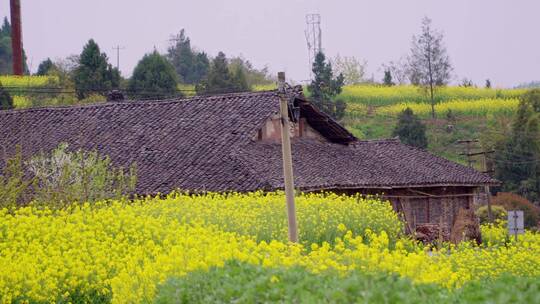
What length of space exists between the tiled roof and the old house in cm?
3

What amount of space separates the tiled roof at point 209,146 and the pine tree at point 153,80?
1771cm

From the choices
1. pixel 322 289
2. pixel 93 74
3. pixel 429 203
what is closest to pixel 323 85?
pixel 93 74

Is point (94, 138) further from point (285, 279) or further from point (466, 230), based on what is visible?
point (285, 279)

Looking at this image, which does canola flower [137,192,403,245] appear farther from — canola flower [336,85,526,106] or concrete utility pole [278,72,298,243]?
canola flower [336,85,526,106]

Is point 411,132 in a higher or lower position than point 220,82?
lower

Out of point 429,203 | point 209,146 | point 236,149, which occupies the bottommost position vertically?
point 429,203

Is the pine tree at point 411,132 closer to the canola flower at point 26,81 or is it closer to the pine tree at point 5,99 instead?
the canola flower at point 26,81

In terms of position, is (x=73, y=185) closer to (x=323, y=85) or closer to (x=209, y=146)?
(x=209, y=146)

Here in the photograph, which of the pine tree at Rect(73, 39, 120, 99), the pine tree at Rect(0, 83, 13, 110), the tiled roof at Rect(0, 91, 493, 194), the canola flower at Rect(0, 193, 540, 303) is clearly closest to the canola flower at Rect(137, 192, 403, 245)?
the canola flower at Rect(0, 193, 540, 303)

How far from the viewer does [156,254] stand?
14.9 metres

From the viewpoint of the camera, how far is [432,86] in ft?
240

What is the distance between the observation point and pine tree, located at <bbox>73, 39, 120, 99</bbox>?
5225cm

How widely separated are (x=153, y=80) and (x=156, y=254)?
132 feet

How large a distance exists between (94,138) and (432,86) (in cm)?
4268
